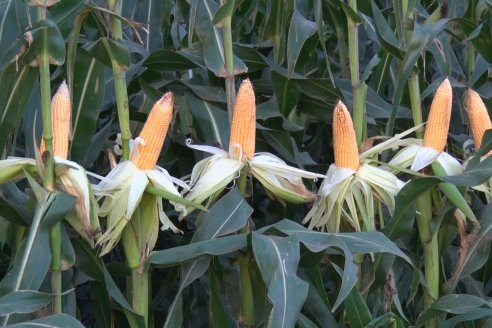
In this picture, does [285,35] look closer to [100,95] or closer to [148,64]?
[148,64]

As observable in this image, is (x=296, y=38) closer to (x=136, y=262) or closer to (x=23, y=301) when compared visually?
(x=136, y=262)

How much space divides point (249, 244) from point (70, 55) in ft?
2.02

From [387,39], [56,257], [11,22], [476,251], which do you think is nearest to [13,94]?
[11,22]

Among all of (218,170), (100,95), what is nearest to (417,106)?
(218,170)

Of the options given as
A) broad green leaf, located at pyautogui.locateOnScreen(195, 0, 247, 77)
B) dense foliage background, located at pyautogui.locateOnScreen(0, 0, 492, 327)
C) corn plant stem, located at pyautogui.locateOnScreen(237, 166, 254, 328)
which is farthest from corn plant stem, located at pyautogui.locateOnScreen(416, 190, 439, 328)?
broad green leaf, located at pyautogui.locateOnScreen(195, 0, 247, 77)

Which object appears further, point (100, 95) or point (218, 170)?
point (100, 95)

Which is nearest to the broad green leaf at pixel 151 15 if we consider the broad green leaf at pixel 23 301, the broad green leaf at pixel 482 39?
the broad green leaf at pixel 482 39

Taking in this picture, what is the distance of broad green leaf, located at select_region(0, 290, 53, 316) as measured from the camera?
158 cm

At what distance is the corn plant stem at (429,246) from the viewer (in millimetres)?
2107

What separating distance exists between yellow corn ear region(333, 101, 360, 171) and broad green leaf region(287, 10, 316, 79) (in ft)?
0.95

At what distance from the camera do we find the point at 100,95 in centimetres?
201

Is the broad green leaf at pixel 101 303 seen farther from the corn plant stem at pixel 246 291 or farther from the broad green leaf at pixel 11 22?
the broad green leaf at pixel 11 22

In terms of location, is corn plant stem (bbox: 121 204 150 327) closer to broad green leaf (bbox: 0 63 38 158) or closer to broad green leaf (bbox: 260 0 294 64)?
broad green leaf (bbox: 0 63 38 158)

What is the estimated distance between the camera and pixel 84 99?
2008 millimetres
